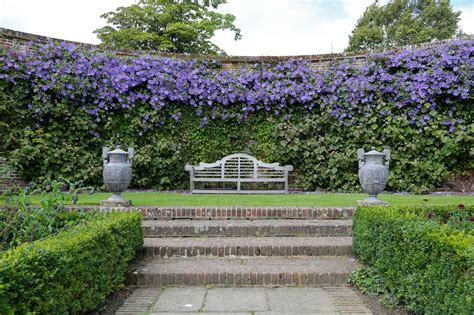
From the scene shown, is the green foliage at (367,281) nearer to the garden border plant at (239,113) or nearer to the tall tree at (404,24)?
the garden border plant at (239,113)

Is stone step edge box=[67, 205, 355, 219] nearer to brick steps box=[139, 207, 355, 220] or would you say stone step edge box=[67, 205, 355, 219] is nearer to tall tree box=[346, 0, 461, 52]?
brick steps box=[139, 207, 355, 220]

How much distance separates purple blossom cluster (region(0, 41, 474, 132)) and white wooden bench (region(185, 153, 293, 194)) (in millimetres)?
1207

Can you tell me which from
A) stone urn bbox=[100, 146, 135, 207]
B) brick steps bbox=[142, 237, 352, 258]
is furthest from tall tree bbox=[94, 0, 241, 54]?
brick steps bbox=[142, 237, 352, 258]

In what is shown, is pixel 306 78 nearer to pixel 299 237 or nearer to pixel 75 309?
pixel 299 237

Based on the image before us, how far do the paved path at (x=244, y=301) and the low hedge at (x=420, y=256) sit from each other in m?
0.42

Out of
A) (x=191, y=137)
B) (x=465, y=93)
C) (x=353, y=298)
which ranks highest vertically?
(x=465, y=93)

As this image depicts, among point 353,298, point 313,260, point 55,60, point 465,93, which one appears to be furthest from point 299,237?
point 55,60

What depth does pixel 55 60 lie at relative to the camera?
362 inches

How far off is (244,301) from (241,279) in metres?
0.50

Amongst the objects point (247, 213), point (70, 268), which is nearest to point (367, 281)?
point (247, 213)

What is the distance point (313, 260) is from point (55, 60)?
7.10 metres

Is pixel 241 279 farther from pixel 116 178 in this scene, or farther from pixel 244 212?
pixel 116 178

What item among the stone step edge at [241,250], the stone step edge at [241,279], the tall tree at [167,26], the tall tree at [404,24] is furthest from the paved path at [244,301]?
the tall tree at [404,24]

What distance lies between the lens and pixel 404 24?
27547 mm
